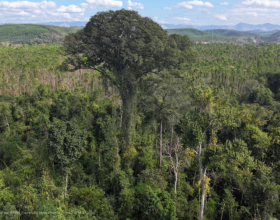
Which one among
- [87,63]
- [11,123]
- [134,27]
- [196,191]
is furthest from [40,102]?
[196,191]

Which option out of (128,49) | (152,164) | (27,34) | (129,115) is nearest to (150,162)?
(152,164)

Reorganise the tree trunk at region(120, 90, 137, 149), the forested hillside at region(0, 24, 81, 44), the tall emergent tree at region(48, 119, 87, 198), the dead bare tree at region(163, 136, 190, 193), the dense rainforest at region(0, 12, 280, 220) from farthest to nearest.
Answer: the forested hillside at region(0, 24, 81, 44) → the tree trunk at region(120, 90, 137, 149) → the dead bare tree at region(163, 136, 190, 193) → the tall emergent tree at region(48, 119, 87, 198) → the dense rainforest at region(0, 12, 280, 220)

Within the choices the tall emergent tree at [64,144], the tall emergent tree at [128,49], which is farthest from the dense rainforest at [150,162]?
the tall emergent tree at [128,49]

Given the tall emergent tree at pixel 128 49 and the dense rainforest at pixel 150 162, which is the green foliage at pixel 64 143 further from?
the tall emergent tree at pixel 128 49

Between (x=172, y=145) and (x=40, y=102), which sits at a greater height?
(x=40, y=102)

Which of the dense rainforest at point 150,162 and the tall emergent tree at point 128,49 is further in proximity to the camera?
the tall emergent tree at point 128,49

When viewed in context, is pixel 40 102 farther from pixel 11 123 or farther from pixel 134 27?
pixel 134 27

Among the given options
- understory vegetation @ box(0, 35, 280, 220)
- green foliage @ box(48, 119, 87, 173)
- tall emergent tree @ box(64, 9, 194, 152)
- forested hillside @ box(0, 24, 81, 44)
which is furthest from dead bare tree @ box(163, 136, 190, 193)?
forested hillside @ box(0, 24, 81, 44)

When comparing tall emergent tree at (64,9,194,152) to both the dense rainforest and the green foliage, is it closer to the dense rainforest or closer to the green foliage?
the dense rainforest
